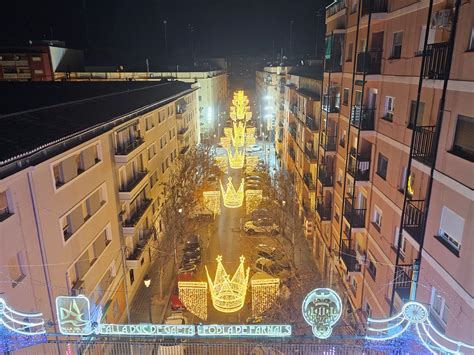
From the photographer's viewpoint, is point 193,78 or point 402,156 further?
point 193,78

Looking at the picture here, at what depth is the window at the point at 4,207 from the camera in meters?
10.7

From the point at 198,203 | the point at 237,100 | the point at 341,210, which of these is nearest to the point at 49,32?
the point at 237,100

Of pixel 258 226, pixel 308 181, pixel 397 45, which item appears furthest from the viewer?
pixel 258 226

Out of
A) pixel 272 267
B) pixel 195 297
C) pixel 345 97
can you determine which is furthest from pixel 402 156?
pixel 272 267

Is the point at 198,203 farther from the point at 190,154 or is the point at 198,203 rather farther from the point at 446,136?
the point at 446,136

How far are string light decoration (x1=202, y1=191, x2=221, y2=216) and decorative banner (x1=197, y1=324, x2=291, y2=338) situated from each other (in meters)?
22.7

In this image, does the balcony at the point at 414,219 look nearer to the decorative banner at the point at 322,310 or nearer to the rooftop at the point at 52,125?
the decorative banner at the point at 322,310

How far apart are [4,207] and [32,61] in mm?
49130

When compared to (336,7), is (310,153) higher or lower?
lower

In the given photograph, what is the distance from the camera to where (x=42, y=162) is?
11.7 meters

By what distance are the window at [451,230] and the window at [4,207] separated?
1218cm

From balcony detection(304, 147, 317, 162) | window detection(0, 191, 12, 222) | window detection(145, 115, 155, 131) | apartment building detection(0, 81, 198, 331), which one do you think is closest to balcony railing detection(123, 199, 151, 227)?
apartment building detection(0, 81, 198, 331)

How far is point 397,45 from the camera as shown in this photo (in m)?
14.0

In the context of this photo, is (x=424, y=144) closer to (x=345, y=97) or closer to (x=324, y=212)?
(x=345, y=97)
